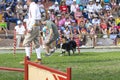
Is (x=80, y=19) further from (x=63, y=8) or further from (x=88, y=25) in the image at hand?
(x=63, y=8)

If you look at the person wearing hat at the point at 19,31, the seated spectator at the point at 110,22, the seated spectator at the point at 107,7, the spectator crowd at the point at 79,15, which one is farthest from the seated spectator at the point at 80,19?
the person wearing hat at the point at 19,31

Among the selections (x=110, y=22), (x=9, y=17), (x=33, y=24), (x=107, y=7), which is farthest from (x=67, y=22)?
(x=33, y=24)

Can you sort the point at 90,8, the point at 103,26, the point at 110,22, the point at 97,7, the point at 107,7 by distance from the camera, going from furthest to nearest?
Result: the point at 107,7 → the point at 97,7 → the point at 90,8 → the point at 110,22 → the point at 103,26

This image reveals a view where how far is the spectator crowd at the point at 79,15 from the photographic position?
26038 mm

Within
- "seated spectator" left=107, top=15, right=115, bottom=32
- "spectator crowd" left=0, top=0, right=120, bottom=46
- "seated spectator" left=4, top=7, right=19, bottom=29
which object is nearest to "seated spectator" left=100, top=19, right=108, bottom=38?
"spectator crowd" left=0, top=0, right=120, bottom=46

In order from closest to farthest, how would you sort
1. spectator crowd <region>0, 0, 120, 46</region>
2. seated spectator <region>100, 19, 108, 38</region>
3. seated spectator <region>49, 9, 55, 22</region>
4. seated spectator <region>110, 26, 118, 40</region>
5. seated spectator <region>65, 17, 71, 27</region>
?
seated spectator <region>110, 26, 118, 40</region> < spectator crowd <region>0, 0, 120, 46</region> < seated spectator <region>65, 17, 71, 27</region> < seated spectator <region>100, 19, 108, 38</region> < seated spectator <region>49, 9, 55, 22</region>

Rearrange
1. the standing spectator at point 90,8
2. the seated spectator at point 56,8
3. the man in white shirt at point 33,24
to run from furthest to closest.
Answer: the standing spectator at point 90,8, the seated spectator at point 56,8, the man in white shirt at point 33,24

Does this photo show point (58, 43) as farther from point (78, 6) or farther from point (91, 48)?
point (78, 6)

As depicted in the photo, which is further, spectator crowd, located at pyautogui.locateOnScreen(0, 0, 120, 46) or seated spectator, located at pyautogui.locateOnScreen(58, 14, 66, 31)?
seated spectator, located at pyautogui.locateOnScreen(58, 14, 66, 31)

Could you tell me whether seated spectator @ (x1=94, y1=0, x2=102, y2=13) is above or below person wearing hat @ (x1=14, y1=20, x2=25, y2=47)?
above

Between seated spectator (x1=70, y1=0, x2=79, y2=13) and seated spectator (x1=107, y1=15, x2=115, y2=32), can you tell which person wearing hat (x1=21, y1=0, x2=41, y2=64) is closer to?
seated spectator (x1=107, y1=15, x2=115, y2=32)

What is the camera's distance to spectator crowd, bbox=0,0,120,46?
26.0 meters

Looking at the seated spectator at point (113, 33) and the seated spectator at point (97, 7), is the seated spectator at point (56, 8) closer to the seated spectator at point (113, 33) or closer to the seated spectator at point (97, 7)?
the seated spectator at point (97, 7)

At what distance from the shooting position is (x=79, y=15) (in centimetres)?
2841
